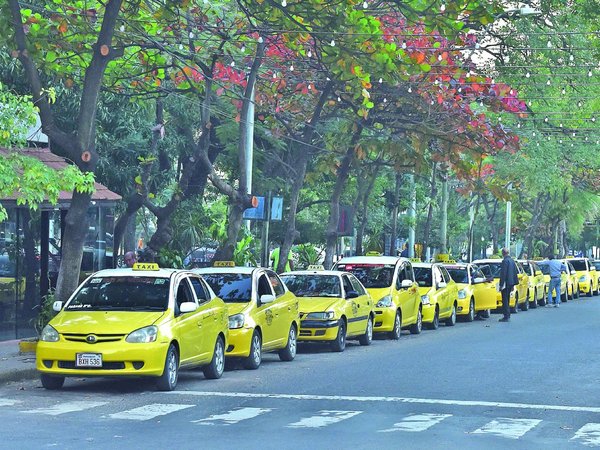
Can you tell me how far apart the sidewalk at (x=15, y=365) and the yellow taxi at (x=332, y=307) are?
527 centimetres

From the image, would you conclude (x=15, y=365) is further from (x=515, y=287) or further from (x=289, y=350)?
(x=515, y=287)

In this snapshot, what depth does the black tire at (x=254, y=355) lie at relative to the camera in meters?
20.0

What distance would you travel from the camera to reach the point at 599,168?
5319 centimetres

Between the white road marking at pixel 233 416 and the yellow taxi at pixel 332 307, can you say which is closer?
the white road marking at pixel 233 416

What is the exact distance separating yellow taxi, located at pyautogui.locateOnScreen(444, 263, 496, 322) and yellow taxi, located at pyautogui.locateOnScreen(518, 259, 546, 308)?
20.3 ft

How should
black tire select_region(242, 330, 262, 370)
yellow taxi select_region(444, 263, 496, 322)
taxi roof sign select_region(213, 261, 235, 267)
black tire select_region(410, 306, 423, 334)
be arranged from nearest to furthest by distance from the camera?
black tire select_region(242, 330, 262, 370) < taxi roof sign select_region(213, 261, 235, 267) < black tire select_region(410, 306, 423, 334) < yellow taxi select_region(444, 263, 496, 322)

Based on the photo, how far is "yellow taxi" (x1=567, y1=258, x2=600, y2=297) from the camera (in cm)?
5856

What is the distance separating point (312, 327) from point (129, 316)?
23.5 ft

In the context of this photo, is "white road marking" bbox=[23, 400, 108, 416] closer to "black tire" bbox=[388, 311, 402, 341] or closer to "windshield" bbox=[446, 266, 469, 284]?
"black tire" bbox=[388, 311, 402, 341]

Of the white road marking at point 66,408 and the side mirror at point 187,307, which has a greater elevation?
the side mirror at point 187,307

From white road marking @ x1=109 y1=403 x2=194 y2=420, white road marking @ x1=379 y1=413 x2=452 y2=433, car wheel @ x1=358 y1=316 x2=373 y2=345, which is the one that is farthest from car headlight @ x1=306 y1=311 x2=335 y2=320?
white road marking @ x1=379 y1=413 x2=452 y2=433

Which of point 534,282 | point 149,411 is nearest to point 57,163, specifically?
point 149,411

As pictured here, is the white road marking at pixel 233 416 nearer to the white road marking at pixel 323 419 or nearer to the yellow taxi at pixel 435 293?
the white road marking at pixel 323 419

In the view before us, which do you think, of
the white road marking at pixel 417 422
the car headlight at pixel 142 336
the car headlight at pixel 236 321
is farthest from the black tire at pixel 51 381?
the white road marking at pixel 417 422
